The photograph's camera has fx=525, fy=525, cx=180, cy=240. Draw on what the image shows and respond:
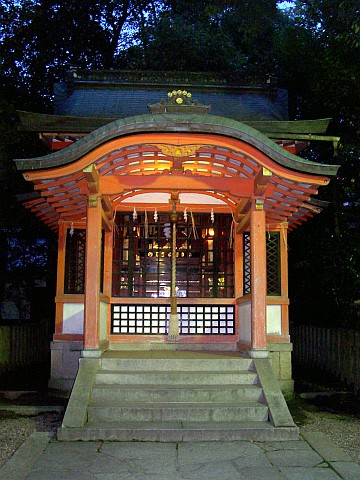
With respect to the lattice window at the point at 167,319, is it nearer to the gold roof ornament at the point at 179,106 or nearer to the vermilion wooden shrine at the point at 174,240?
the vermilion wooden shrine at the point at 174,240

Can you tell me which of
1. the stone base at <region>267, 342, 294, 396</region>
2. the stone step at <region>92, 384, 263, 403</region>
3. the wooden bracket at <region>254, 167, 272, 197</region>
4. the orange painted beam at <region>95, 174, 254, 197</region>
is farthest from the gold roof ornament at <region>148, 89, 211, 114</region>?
the stone base at <region>267, 342, 294, 396</region>

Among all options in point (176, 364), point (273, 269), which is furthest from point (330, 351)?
point (176, 364)

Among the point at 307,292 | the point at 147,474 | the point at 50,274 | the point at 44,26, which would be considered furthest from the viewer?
the point at 44,26

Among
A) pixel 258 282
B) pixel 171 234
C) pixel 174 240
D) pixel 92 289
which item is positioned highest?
pixel 171 234

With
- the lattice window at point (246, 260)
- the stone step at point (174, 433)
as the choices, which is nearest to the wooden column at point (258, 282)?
the stone step at point (174, 433)

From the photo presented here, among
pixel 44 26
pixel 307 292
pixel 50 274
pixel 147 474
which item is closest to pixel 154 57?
pixel 44 26

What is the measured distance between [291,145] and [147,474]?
25.8 feet

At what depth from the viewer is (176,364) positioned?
8484mm

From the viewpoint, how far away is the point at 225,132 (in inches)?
311

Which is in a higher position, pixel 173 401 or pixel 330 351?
pixel 330 351

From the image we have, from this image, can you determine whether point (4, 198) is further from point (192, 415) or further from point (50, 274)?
point (192, 415)

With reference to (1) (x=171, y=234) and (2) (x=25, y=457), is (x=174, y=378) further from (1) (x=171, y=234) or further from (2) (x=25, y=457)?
(1) (x=171, y=234)

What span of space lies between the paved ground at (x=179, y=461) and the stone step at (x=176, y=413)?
586 millimetres

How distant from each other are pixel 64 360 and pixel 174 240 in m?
3.29
